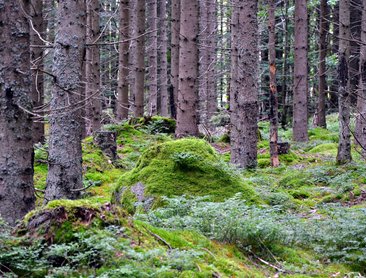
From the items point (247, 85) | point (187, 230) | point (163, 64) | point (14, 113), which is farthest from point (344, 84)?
point (163, 64)

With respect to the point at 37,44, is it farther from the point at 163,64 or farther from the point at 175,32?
the point at 163,64

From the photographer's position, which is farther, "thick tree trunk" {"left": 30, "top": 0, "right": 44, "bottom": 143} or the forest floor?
"thick tree trunk" {"left": 30, "top": 0, "right": 44, "bottom": 143}

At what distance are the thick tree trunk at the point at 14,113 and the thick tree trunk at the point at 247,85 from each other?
6708 mm

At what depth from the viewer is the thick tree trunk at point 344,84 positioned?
1041 cm

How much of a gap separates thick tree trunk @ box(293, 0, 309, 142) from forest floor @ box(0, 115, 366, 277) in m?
8.35

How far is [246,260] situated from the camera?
4.53 m

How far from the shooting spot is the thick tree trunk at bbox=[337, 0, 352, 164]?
10.4 m

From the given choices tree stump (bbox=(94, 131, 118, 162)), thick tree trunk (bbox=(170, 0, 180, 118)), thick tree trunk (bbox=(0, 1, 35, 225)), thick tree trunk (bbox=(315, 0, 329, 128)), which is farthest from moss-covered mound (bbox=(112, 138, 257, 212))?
thick tree trunk (bbox=(315, 0, 329, 128))

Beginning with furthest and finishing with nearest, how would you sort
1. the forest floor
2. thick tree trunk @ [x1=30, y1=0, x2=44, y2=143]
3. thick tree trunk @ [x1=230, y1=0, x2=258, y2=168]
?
thick tree trunk @ [x1=30, y1=0, x2=44, y2=143] < thick tree trunk @ [x1=230, y1=0, x2=258, y2=168] < the forest floor

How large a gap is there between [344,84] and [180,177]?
5.43 m

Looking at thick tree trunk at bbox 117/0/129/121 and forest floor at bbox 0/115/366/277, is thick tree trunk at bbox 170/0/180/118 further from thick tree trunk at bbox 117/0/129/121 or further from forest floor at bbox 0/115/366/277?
forest floor at bbox 0/115/366/277

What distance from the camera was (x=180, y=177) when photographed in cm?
682

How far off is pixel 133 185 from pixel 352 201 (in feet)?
13.9

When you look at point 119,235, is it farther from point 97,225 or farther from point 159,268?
point 159,268
